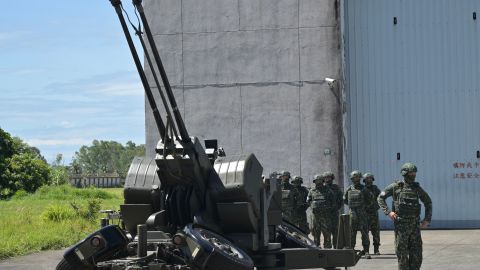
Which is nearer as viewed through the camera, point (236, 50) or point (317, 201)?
point (317, 201)

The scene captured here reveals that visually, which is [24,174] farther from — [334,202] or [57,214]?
[334,202]

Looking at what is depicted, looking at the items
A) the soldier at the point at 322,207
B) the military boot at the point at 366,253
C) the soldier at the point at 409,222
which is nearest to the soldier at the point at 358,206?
the military boot at the point at 366,253

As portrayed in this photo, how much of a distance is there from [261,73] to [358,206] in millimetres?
8844

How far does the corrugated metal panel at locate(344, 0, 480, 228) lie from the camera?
1063 inches

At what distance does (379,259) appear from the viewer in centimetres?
1920

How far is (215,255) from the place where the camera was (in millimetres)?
9891

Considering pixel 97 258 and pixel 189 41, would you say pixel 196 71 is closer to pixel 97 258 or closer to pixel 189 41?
pixel 189 41

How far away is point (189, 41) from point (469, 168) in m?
9.17

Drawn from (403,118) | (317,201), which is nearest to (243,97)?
(403,118)

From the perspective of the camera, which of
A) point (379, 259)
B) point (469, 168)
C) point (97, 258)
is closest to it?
point (97, 258)

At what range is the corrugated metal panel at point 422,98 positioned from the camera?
27000 mm

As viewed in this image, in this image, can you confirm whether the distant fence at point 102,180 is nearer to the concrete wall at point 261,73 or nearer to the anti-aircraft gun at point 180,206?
the concrete wall at point 261,73

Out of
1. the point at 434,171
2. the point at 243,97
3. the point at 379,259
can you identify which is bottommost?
the point at 379,259

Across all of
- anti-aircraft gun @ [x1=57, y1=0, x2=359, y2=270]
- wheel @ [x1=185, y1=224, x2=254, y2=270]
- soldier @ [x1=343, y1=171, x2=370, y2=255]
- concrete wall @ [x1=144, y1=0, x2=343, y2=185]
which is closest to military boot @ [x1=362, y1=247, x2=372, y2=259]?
soldier @ [x1=343, y1=171, x2=370, y2=255]
